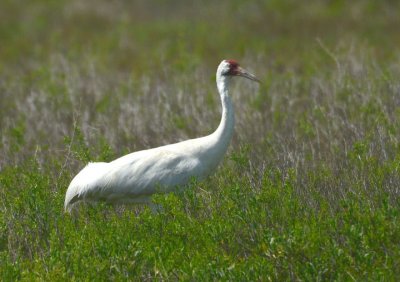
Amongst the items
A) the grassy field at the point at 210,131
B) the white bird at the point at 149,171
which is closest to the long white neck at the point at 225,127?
the white bird at the point at 149,171

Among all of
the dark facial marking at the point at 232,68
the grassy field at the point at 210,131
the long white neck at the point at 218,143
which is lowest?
the grassy field at the point at 210,131

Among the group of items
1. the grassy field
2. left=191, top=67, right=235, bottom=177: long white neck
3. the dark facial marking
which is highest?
the dark facial marking

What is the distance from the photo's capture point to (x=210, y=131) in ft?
30.4

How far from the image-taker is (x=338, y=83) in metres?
9.91

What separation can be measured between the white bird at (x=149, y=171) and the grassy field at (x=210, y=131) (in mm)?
151

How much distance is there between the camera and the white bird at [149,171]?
690 centimetres

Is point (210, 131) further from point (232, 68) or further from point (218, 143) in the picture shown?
point (218, 143)

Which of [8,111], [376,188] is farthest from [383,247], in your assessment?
[8,111]

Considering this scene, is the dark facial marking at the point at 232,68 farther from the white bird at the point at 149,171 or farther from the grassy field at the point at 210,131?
the grassy field at the point at 210,131

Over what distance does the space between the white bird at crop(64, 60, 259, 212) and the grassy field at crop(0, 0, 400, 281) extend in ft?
0.49

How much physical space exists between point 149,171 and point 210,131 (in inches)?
94.7

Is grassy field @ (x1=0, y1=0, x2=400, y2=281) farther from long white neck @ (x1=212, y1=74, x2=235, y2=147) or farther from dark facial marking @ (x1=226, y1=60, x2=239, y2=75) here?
dark facial marking @ (x1=226, y1=60, x2=239, y2=75)

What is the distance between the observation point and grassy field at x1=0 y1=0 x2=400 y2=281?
5359mm

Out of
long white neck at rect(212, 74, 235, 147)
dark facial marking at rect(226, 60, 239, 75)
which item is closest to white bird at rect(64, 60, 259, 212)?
long white neck at rect(212, 74, 235, 147)
